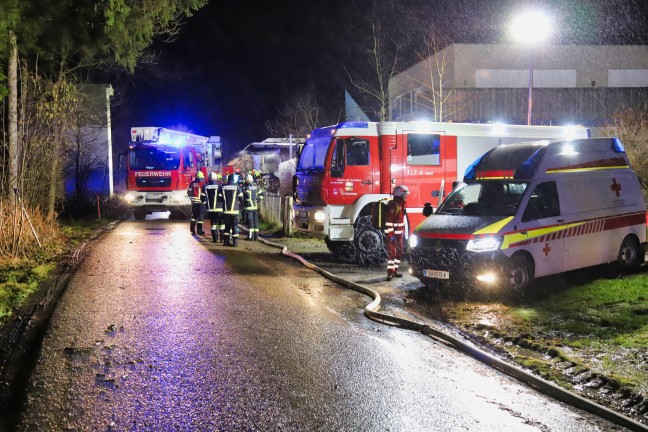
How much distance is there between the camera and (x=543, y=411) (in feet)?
16.8

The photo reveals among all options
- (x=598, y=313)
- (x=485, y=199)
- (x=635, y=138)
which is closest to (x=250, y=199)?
(x=485, y=199)

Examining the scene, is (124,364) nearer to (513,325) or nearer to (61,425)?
(61,425)

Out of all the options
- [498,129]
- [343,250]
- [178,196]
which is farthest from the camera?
[178,196]

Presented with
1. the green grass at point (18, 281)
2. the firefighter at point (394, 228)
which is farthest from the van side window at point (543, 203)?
the green grass at point (18, 281)

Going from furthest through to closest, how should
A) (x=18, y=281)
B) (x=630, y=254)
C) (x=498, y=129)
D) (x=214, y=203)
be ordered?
1. (x=214, y=203)
2. (x=498, y=129)
3. (x=630, y=254)
4. (x=18, y=281)

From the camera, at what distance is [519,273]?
9.80 metres

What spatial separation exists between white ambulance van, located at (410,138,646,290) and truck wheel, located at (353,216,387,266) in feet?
9.04

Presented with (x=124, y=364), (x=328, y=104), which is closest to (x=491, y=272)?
(x=124, y=364)

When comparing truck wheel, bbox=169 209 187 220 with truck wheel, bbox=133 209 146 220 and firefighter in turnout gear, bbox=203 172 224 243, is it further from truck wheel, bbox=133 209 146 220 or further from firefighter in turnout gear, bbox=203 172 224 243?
firefighter in turnout gear, bbox=203 172 224 243

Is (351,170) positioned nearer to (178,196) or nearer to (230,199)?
(230,199)

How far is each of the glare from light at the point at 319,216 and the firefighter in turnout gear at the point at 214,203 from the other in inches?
157

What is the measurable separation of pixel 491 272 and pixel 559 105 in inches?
1286

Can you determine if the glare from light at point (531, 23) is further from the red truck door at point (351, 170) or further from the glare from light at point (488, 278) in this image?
the glare from light at point (488, 278)

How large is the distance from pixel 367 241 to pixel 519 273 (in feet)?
14.8
